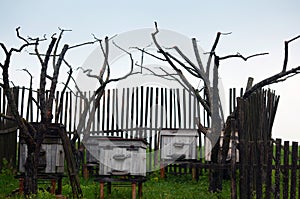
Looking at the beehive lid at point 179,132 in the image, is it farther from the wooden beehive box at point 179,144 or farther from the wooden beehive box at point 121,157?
the wooden beehive box at point 121,157

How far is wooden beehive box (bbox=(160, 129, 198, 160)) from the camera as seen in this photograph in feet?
50.2

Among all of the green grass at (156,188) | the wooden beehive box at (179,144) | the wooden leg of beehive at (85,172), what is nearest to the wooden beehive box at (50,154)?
the green grass at (156,188)

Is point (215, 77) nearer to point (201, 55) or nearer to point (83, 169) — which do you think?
point (201, 55)

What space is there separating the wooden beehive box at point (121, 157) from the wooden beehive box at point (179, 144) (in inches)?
153

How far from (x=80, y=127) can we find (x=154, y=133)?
2416 mm

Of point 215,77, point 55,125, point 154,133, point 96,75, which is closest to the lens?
point 55,125

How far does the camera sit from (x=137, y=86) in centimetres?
1775

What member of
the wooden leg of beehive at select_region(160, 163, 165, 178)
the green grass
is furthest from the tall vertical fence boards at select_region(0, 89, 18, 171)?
the wooden leg of beehive at select_region(160, 163, 165, 178)

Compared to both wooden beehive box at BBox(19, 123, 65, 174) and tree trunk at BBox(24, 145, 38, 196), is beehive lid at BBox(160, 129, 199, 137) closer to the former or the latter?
wooden beehive box at BBox(19, 123, 65, 174)

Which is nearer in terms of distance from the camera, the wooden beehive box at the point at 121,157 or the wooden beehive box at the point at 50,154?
the wooden beehive box at the point at 121,157

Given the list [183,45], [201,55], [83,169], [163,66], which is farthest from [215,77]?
[83,169]

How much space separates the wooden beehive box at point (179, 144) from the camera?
15.3 m

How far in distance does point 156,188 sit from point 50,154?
119 inches

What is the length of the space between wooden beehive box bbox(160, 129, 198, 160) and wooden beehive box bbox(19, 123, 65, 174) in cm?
395
